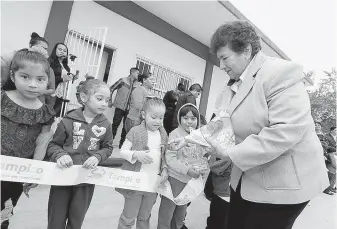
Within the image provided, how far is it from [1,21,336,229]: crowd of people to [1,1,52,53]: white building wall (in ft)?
10.5

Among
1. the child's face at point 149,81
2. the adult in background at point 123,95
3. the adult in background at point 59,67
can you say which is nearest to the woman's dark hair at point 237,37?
the adult in background at point 59,67

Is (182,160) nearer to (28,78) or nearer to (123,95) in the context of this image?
(28,78)

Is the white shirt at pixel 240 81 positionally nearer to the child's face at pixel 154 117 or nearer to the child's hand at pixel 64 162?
the child's face at pixel 154 117

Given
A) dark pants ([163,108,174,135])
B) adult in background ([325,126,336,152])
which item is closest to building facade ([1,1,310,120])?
dark pants ([163,108,174,135])

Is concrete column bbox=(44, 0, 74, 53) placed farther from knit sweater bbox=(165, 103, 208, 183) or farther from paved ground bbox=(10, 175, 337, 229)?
knit sweater bbox=(165, 103, 208, 183)

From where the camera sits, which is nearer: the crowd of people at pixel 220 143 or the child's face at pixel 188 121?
the crowd of people at pixel 220 143

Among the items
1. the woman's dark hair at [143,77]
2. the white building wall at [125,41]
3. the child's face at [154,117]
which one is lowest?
the child's face at [154,117]

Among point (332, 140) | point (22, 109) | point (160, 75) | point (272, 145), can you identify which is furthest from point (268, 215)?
point (332, 140)

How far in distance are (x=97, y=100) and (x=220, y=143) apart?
3.00ft

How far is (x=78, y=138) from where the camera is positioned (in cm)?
161

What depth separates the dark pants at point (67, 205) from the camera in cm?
155

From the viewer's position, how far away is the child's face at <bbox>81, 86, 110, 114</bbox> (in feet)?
5.42

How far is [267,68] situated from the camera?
1225 millimetres

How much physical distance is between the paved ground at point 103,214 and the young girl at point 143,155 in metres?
0.54
